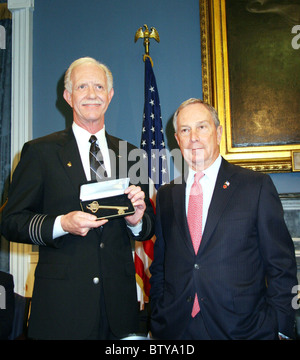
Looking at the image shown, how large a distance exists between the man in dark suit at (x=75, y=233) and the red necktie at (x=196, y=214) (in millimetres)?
265

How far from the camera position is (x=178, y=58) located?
4.46 meters

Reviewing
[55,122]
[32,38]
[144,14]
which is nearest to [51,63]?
[32,38]

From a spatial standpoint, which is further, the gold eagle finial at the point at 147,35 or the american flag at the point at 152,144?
the gold eagle finial at the point at 147,35

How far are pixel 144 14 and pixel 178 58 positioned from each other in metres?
0.72

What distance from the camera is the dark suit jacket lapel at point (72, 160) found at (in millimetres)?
1885

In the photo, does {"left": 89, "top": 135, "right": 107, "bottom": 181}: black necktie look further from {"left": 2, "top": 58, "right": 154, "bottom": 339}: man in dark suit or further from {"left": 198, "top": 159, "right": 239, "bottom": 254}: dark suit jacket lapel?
{"left": 198, "top": 159, "right": 239, "bottom": 254}: dark suit jacket lapel

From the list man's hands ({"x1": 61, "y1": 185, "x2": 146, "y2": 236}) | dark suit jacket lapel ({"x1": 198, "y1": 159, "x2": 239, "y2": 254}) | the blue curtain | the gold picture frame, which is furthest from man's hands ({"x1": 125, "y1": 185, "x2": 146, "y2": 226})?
the blue curtain

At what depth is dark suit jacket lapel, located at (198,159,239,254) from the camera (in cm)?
191

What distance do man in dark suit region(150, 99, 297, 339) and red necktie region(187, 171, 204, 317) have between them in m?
0.01

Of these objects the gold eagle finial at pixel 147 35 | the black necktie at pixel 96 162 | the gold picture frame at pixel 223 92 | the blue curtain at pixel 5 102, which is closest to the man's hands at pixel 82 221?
the black necktie at pixel 96 162

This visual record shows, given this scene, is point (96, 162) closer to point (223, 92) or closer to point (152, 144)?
point (152, 144)

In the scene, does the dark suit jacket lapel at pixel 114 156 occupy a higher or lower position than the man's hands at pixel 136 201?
higher

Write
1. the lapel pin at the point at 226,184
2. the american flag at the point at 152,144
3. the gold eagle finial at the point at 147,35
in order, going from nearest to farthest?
the lapel pin at the point at 226,184
the american flag at the point at 152,144
the gold eagle finial at the point at 147,35

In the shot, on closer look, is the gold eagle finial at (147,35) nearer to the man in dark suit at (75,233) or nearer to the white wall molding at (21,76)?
the white wall molding at (21,76)
